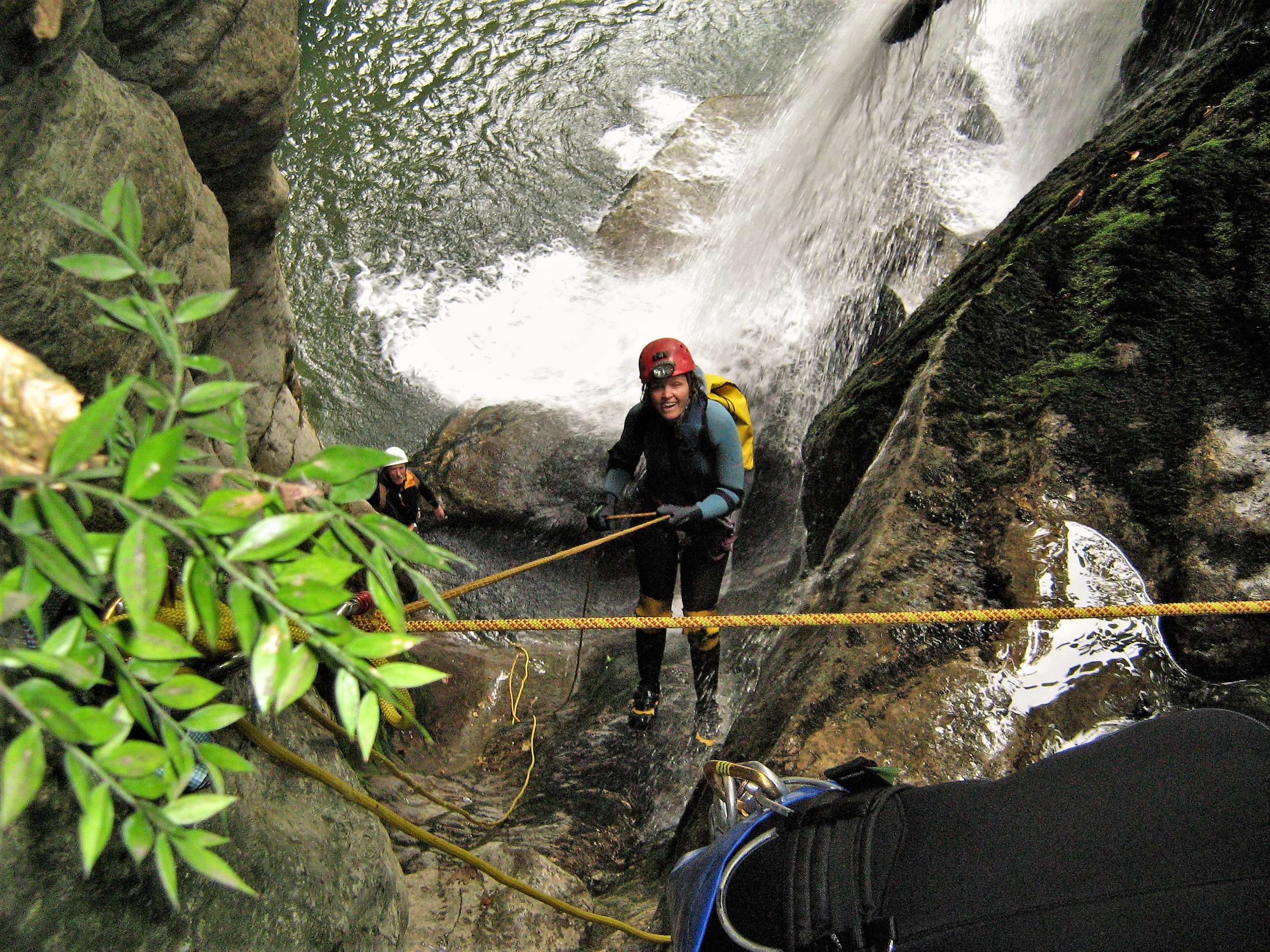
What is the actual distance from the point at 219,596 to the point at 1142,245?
3.94 m

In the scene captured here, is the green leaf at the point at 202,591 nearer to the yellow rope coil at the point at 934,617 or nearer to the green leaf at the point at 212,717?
the green leaf at the point at 212,717

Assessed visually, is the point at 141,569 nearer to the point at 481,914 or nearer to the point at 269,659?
the point at 269,659

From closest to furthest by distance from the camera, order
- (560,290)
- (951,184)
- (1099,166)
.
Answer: (1099,166)
(951,184)
(560,290)

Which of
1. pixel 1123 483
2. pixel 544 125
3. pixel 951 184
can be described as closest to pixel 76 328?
pixel 1123 483

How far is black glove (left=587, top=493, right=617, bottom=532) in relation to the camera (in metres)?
4.56

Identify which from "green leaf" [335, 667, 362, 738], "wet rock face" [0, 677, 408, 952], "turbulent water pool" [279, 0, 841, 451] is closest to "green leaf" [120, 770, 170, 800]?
"green leaf" [335, 667, 362, 738]

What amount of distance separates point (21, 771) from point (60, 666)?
0.11 m

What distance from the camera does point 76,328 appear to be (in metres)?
2.40

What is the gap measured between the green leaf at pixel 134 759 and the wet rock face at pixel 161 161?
184 centimetres

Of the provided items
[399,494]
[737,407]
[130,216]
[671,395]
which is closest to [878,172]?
[737,407]

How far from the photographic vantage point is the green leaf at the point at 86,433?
0.83 meters

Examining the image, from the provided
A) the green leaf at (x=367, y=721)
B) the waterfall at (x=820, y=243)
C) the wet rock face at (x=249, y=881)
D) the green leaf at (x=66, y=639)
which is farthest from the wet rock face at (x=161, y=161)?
the waterfall at (x=820, y=243)

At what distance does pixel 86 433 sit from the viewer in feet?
2.77

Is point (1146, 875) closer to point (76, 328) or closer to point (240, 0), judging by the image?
point (76, 328)
